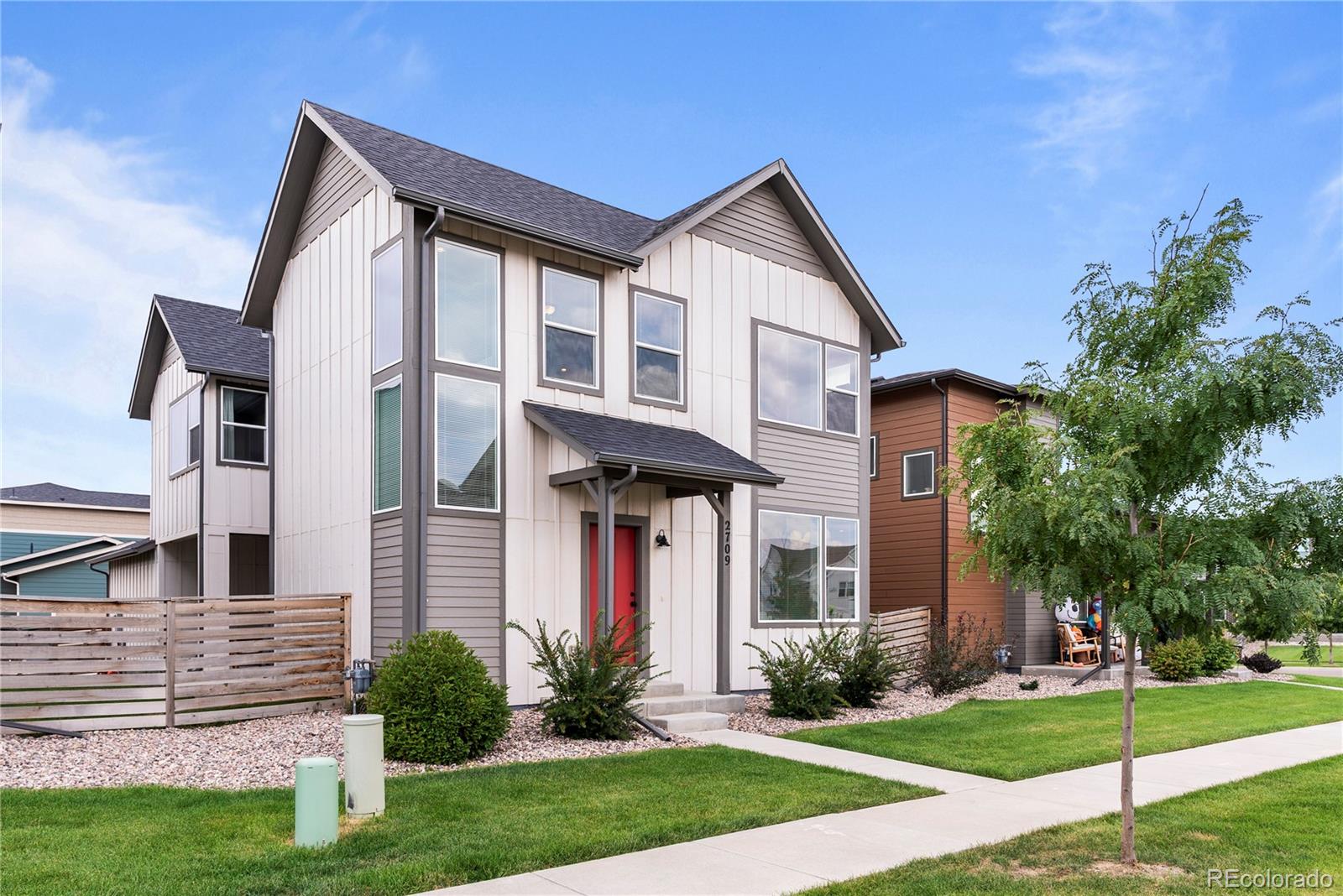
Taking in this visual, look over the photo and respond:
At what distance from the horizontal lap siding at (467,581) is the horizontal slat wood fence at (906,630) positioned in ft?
23.6

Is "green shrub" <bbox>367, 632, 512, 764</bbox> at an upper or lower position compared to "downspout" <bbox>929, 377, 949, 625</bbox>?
lower

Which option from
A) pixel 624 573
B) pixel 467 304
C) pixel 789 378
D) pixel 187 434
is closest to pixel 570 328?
pixel 467 304

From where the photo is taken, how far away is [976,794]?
8.39 m

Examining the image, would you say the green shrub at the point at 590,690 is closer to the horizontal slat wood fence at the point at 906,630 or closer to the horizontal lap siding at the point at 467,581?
the horizontal lap siding at the point at 467,581

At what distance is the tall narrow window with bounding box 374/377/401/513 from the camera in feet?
38.8

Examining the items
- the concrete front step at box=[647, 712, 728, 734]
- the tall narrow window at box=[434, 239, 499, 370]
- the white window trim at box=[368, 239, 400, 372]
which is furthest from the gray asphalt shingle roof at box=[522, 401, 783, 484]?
the concrete front step at box=[647, 712, 728, 734]

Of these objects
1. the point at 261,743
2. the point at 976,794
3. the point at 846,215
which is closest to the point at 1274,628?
the point at 976,794

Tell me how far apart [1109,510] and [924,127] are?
19772mm

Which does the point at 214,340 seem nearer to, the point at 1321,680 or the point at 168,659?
the point at 168,659

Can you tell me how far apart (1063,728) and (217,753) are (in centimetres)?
959

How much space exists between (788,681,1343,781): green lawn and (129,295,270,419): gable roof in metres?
11.9

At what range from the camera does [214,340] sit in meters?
18.5

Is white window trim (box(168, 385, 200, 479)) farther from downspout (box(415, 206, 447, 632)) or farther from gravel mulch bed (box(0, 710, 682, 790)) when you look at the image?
downspout (box(415, 206, 447, 632))

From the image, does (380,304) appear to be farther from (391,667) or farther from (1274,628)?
(1274,628)
